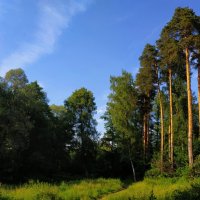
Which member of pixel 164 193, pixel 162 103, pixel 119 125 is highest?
pixel 162 103

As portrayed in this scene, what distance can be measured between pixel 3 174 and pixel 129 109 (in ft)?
59.2

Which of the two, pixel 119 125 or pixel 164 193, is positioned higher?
pixel 119 125

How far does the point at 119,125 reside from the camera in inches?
1935

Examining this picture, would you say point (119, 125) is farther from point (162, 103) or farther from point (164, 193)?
point (164, 193)

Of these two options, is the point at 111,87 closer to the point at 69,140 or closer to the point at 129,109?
the point at 129,109

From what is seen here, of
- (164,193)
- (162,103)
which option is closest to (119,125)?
(162,103)

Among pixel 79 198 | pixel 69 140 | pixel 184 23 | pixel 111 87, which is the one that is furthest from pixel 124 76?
pixel 79 198

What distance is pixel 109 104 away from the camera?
51.5 meters

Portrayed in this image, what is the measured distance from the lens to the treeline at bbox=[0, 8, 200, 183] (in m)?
34.3

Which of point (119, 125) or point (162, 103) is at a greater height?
point (162, 103)

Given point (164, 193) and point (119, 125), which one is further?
point (119, 125)

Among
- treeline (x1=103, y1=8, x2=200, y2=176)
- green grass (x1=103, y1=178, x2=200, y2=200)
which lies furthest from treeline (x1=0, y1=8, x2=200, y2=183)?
green grass (x1=103, y1=178, x2=200, y2=200)

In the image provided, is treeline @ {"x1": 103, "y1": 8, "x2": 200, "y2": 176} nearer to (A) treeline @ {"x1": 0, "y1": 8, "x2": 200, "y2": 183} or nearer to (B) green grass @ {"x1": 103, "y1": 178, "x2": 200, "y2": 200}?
(A) treeline @ {"x1": 0, "y1": 8, "x2": 200, "y2": 183}

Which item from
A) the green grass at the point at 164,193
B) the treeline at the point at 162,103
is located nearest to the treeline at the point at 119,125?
the treeline at the point at 162,103
